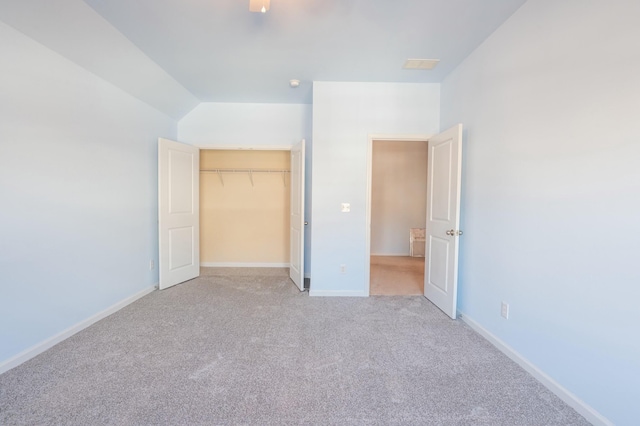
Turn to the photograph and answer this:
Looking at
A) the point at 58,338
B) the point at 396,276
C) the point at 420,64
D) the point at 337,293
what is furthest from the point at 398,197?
the point at 58,338

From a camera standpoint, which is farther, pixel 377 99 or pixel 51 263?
pixel 377 99

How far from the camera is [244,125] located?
4191 millimetres

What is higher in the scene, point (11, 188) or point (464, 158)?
point (464, 158)

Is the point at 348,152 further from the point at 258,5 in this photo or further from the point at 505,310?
the point at 505,310

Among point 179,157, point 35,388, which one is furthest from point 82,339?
point 179,157

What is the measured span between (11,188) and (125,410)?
5.74 ft

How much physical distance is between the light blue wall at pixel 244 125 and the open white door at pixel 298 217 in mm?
232

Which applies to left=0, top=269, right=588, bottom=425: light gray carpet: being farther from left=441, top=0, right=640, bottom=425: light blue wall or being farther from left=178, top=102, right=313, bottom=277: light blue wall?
left=178, top=102, right=313, bottom=277: light blue wall

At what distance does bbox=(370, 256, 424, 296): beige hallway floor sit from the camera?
377 centimetres

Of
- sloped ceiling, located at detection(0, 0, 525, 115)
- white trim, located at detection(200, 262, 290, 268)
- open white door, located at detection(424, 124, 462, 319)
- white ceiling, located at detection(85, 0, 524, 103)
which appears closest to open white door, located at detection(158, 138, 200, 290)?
white trim, located at detection(200, 262, 290, 268)

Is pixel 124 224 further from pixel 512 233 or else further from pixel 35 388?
pixel 512 233

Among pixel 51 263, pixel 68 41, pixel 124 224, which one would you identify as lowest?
pixel 51 263

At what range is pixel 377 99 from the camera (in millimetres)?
3441

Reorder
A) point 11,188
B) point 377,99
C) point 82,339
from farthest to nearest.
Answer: point 377,99 → point 82,339 → point 11,188
